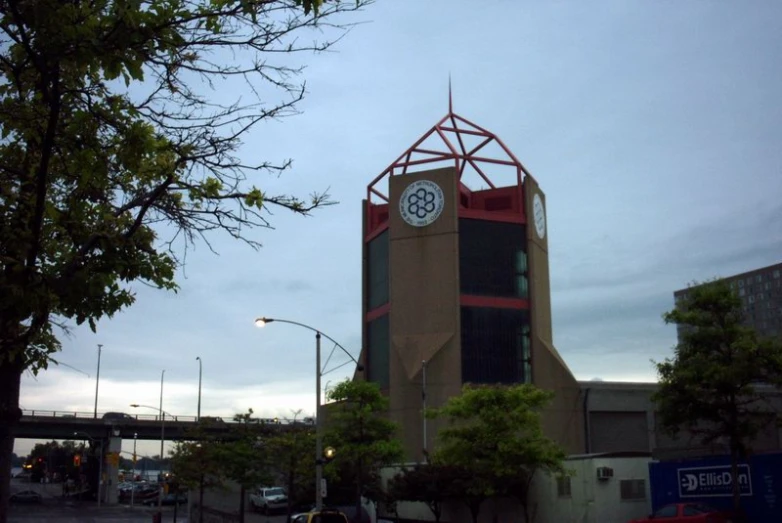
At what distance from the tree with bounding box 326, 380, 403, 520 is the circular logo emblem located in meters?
24.8

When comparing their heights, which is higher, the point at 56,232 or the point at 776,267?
the point at 776,267

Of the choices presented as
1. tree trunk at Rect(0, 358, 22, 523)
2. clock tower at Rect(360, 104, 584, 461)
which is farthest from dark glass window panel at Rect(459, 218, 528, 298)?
tree trunk at Rect(0, 358, 22, 523)

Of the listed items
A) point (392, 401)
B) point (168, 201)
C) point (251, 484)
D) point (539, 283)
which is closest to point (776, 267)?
point (539, 283)

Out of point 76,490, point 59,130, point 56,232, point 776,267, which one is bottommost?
point 76,490

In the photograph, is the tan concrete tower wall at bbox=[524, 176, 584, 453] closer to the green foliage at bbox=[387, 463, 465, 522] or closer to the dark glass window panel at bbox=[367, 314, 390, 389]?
the dark glass window panel at bbox=[367, 314, 390, 389]

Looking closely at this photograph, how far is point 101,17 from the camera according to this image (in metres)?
7.17

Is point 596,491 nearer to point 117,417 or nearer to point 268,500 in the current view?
point 268,500

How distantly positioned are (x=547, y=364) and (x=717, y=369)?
106ft

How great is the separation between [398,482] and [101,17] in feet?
125

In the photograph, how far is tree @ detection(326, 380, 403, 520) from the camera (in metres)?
39.7

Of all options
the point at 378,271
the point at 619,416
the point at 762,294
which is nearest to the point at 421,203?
the point at 378,271

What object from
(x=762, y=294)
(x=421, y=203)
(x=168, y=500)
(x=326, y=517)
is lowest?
(x=168, y=500)

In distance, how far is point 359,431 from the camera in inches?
1586

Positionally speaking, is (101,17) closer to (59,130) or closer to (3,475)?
(59,130)
